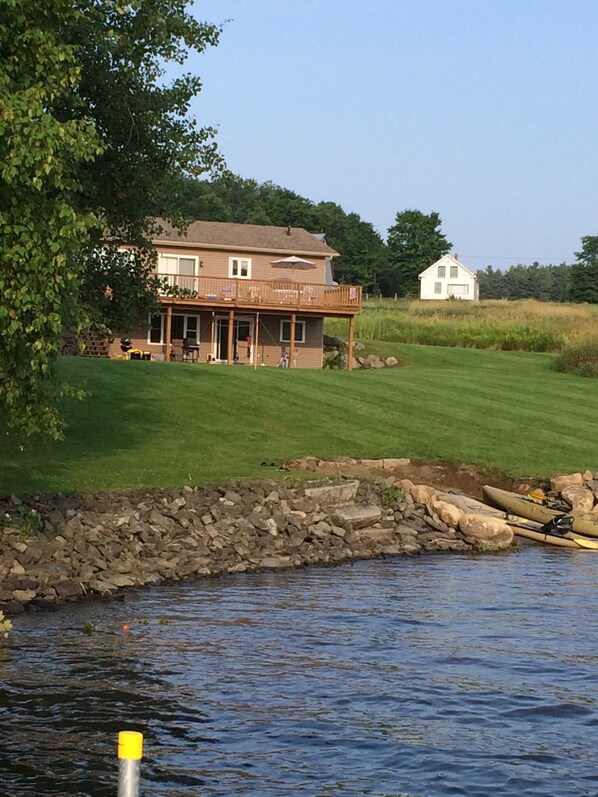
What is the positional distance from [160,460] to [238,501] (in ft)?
11.0

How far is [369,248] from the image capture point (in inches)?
5374

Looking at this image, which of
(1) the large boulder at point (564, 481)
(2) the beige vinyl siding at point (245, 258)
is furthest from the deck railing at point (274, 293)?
(1) the large boulder at point (564, 481)

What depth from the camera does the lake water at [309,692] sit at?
10.5 meters

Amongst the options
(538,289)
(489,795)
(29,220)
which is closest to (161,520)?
(29,220)

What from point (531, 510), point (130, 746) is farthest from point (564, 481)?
point (130, 746)

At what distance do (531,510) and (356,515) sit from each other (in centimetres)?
447

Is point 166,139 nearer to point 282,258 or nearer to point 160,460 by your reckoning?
point 160,460

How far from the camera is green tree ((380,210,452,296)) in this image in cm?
14025

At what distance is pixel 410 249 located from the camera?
146m

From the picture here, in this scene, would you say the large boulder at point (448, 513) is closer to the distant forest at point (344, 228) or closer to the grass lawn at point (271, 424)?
the grass lawn at point (271, 424)

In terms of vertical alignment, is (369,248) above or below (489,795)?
above

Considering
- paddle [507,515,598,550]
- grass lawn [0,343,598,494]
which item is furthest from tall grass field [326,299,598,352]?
paddle [507,515,598,550]

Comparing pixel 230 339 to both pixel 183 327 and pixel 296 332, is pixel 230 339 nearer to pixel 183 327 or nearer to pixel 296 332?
pixel 183 327

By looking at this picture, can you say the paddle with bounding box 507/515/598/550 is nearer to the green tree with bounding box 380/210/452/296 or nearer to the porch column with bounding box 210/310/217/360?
the porch column with bounding box 210/310/217/360
